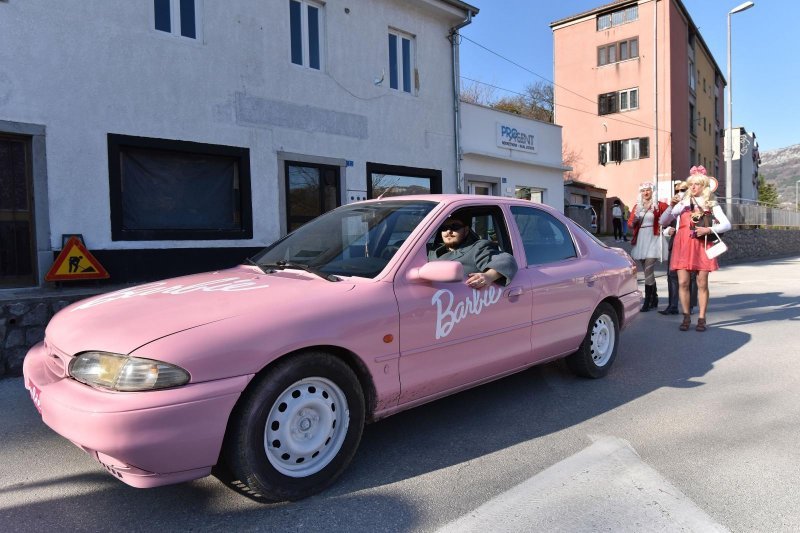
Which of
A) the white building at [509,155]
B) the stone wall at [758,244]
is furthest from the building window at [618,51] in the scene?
the white building at [509,155]

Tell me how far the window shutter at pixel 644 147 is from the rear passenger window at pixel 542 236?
29.8m

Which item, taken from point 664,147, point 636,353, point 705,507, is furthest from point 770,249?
point 705,507

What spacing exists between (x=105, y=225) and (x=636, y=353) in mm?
7029

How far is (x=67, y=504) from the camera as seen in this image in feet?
8.82

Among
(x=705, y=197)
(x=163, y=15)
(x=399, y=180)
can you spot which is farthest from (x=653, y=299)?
(x=163, y=15)

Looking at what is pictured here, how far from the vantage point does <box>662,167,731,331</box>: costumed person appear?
650 cm

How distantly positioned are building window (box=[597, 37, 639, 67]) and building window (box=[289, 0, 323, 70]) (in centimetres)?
2710

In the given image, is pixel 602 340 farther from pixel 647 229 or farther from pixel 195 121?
pixel 195 121

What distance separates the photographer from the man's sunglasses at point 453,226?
3758 millimetres

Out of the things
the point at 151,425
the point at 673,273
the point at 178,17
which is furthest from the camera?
the point at 178,17

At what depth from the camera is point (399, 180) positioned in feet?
38.6

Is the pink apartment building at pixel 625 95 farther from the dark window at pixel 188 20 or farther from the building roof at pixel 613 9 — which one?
the dark window at pixel 188 20

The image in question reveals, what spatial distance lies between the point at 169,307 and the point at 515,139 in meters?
13.3

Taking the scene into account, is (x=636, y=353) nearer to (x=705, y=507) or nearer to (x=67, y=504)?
(x=705, y=507)
